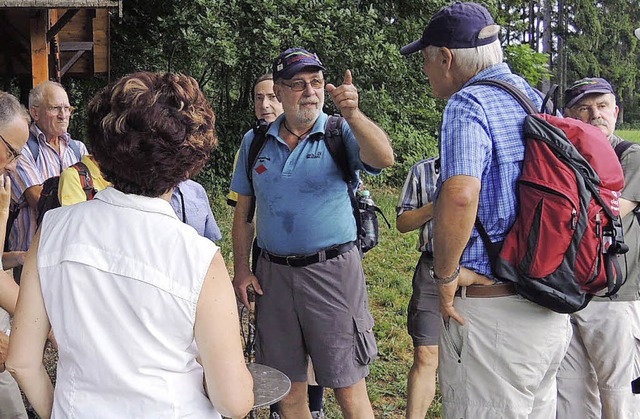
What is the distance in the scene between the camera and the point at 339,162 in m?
2.92

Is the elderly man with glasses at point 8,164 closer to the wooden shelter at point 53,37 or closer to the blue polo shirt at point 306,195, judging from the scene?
the blue polo shirt at point 306,195

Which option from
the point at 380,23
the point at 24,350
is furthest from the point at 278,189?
the point at 380,23

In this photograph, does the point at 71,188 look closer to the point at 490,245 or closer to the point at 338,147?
the point at 338,147

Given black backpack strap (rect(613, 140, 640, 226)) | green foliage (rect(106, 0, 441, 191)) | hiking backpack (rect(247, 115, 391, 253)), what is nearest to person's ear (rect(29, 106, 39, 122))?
hiking backpack (rect(247, 115, 391, 253))

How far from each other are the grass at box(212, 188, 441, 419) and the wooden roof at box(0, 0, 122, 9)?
3.39 m

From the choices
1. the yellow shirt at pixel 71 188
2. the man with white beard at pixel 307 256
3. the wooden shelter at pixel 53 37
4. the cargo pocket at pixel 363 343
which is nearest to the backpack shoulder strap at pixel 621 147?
the man with white beard at pixel 307 256

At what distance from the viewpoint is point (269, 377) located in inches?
81.7

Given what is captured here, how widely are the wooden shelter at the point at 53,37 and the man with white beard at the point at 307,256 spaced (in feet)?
9.23

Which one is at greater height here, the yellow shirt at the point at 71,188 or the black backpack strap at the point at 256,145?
the black backpack strap at the point at 256,145

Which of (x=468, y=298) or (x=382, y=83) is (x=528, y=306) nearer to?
(x=468, y=298)

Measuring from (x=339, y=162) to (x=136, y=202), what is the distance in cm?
151

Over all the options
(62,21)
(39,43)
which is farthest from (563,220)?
(62,21)

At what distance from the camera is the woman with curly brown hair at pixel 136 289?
1.45m

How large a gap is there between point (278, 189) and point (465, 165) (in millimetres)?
1103
